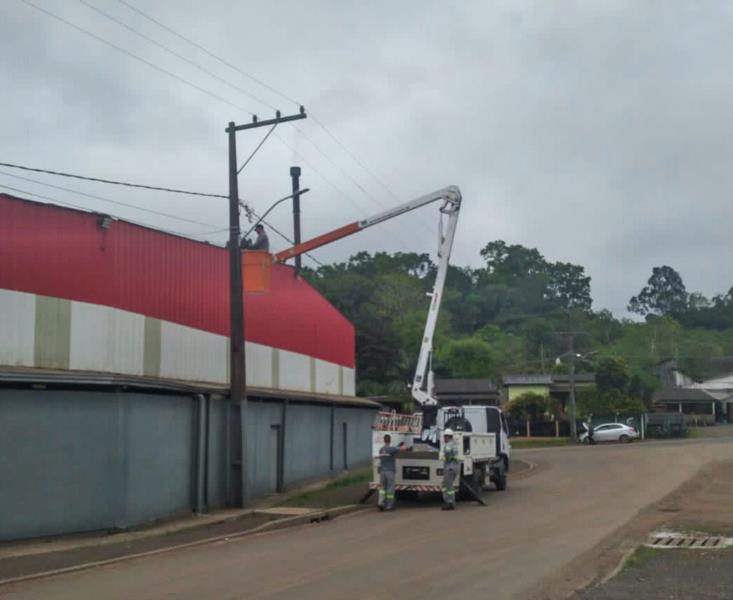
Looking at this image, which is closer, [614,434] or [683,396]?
[614,434]

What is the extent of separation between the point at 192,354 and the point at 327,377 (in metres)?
12.8

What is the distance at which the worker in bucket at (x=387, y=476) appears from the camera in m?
23.9

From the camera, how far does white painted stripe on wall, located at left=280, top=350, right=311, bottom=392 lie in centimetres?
3541

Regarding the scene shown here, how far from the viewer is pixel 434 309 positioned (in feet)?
93.9

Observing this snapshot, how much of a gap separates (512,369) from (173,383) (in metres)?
82.4

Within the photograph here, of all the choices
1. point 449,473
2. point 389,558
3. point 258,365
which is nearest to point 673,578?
point 389,558

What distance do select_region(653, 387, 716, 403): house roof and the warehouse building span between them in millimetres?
60474

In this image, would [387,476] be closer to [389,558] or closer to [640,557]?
[389,558]

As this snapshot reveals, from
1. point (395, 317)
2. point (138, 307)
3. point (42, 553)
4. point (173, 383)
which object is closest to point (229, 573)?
point (42, 553)

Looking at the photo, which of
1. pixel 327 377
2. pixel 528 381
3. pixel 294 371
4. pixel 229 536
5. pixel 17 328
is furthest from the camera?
pixel 528 381

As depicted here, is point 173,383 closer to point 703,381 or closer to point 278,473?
point 278,473

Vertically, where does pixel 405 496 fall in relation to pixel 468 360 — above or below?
below

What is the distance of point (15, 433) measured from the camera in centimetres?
1828

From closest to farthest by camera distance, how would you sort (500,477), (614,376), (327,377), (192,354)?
(192,354), (500,477), (327,377), (614,376)
